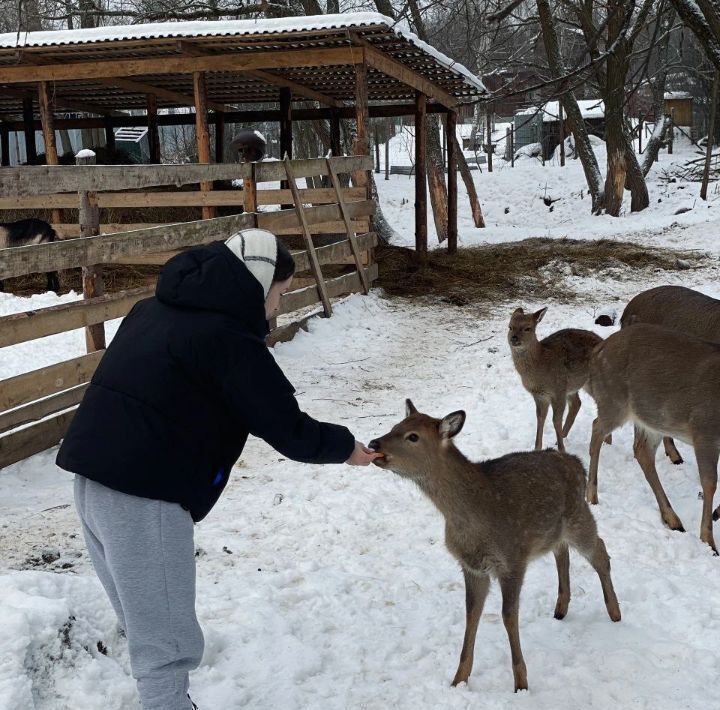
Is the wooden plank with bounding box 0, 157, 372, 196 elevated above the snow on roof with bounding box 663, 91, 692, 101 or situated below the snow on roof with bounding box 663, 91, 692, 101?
below

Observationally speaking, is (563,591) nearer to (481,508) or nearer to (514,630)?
(514,630)

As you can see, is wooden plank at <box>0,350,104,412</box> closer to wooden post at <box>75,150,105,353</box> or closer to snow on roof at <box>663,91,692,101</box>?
wooden post at <box>75,150,105,353</box>

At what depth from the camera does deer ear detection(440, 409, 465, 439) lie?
379 cm

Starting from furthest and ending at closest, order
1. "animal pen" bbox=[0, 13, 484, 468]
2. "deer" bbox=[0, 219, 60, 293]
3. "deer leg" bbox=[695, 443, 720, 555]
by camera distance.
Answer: "deer" bbox=[0, 219, 60, 293] < "animal pen" bbox=[0, 13, 484, 468] < "deer leg" bbox=[695, 443, 720, 555]

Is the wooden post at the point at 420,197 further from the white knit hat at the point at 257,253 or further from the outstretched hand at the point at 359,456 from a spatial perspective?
the white knit hat at the point at 257,253

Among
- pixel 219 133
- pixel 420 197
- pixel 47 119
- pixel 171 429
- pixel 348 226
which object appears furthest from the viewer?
pixel 219 133

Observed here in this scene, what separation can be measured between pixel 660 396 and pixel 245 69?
28.9ft

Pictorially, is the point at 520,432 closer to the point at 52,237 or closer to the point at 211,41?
the point at 211,41

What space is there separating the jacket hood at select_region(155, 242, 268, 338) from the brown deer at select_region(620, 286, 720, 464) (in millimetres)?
4938

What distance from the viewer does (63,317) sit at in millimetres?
6441

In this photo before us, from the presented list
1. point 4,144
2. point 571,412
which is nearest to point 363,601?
point 571,412

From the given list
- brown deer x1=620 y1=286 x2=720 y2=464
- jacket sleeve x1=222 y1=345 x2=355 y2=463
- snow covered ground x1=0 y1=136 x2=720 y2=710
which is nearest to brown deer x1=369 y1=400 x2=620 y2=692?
snow covered ground x1=0 y1=136 x2=720 y2=710

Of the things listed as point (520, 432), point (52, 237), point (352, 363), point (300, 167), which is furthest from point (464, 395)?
point (52, 237)

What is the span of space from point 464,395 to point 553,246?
993 centimetres
